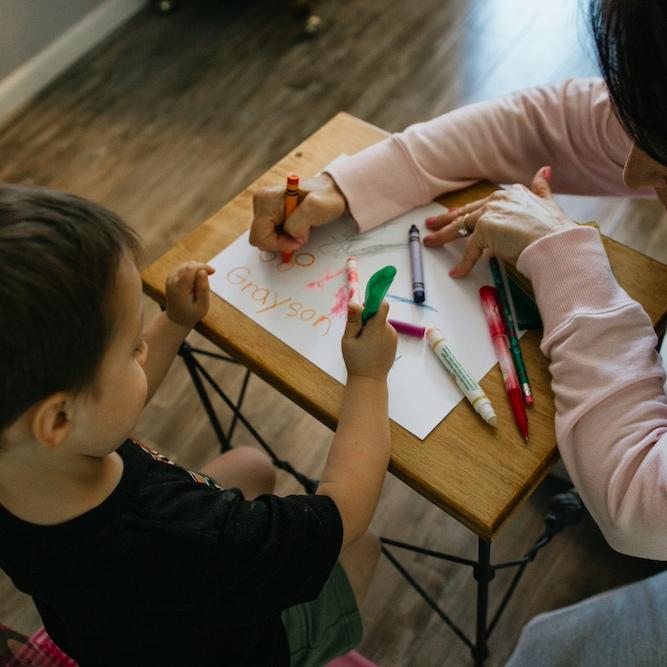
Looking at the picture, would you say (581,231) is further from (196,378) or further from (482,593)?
(196,378)

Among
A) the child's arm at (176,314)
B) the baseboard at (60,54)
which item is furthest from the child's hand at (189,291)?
the baseboard at (60,54)

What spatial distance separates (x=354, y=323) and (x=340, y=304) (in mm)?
96

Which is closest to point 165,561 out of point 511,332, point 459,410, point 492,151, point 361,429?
point 361,429

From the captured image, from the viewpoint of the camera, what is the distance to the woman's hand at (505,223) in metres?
0.83

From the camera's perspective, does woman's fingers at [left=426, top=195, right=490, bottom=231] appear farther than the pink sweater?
Yes

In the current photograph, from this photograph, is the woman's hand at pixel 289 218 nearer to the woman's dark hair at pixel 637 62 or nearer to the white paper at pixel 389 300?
the white paper at pixel 389 300

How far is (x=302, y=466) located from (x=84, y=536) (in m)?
0.86

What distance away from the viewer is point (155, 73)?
2340mm

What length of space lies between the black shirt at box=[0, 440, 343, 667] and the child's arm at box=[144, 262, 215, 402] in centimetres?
20

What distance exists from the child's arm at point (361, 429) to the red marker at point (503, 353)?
0.38 feet

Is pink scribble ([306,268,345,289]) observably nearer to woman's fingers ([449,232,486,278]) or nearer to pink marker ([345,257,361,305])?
pink marker ([345,257,361,305])

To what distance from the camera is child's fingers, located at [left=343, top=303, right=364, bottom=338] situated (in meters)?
0.78

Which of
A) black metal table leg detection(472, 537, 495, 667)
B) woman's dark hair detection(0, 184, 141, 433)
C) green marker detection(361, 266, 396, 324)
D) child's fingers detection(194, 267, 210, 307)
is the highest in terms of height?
woman's dark hair detection(0, 184, 141, 433)

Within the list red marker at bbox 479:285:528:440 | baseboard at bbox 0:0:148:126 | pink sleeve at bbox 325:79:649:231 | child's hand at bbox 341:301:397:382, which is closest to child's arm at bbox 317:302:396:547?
child's hand at bbox 341:301:397:382
